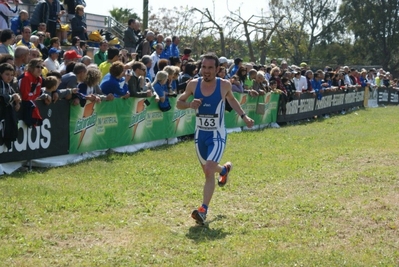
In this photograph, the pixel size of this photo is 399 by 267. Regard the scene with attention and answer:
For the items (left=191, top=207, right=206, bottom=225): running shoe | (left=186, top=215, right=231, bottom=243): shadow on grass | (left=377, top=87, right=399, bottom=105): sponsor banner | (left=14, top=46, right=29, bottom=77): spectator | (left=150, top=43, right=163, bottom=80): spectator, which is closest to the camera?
(left=186, top=215, right=231, bottom=243): shadow on grass

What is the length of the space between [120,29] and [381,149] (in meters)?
17.4

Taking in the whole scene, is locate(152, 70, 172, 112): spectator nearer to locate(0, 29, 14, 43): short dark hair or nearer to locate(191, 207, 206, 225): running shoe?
locate(0, 29, 14, 43): short dark hair

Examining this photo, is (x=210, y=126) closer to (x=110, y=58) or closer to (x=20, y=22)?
(x=110, y=58)

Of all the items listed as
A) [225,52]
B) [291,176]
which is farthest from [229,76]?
[225,52]

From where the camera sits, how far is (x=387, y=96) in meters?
39.0

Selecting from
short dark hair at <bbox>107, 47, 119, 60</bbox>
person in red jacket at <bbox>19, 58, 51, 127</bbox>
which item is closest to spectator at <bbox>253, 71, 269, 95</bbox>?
short dark hair at <bbox>107, 47, 119, 60</bbox>

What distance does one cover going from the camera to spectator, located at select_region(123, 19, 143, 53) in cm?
2048

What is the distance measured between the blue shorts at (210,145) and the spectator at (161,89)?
7206mm

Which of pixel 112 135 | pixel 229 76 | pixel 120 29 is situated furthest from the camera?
pixel 120 29

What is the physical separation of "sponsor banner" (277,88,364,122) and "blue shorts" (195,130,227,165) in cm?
1531

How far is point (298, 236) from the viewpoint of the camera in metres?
7.75

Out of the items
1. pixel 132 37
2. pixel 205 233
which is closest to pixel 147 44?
pixel 132 37

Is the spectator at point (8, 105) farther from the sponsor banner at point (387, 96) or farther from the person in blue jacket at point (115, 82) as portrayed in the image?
the sponsor banner at point (387, 96)

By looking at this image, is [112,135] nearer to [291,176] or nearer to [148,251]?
[291,176]
